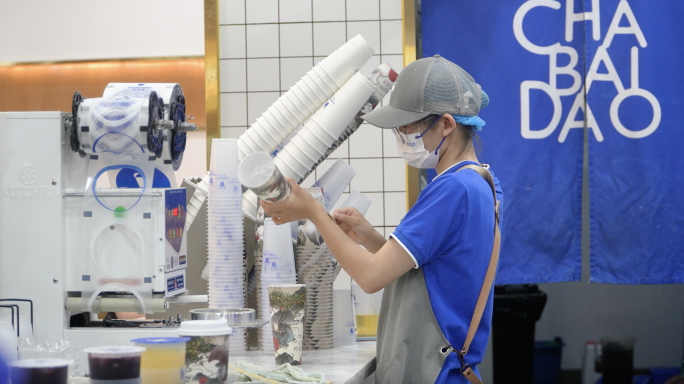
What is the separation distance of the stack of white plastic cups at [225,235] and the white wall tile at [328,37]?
4.20 feet

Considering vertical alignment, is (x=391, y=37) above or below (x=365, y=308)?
above

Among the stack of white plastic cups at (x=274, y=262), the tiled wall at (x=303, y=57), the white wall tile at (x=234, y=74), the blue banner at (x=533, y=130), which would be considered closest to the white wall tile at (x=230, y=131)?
the tiled wall at (x=303, y=57)

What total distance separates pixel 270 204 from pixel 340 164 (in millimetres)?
725

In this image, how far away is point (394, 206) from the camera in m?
2.96

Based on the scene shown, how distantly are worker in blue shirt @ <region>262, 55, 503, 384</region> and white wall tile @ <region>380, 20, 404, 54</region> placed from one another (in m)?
1.48

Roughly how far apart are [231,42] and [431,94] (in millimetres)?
1781

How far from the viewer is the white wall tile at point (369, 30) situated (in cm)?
294

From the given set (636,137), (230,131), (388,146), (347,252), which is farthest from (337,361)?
(636,137)

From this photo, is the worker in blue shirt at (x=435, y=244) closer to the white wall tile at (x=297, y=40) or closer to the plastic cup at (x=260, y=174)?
the plastic cup at (x=260, y=174)

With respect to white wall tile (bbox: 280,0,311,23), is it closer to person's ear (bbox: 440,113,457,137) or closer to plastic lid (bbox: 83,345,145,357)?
person's ear (bbox: 440,113,457,137)

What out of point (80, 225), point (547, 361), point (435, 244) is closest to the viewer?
point (435, 244)

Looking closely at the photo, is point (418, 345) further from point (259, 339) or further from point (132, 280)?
point (132, 280)

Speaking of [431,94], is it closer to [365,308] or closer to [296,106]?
[296,106]

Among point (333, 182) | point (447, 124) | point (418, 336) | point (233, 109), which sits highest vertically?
point (233, 109)
